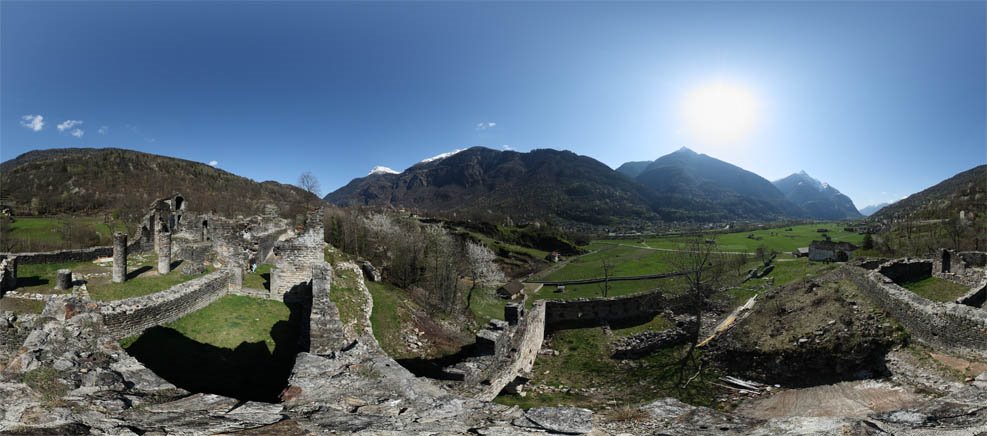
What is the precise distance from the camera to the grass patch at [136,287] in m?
15.7

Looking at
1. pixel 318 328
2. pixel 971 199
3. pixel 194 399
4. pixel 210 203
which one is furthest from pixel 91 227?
pixel 971 199

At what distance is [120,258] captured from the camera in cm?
1750

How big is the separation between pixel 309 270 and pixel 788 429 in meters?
16.2

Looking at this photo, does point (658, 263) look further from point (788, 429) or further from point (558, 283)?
point (788, 429)

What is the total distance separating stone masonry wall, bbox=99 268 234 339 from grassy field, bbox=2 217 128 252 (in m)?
39.3

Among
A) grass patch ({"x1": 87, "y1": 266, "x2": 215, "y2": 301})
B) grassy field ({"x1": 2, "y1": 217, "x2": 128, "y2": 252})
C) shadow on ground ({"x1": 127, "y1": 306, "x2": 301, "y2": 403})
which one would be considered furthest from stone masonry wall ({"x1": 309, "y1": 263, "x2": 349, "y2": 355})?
grassy field ({"x1": 2, "y1": 217, "x2": 128, "y2": 252})

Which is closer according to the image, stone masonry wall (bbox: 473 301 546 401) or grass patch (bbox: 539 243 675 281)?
stone masonry wall (bbox: 473 301 546 401)

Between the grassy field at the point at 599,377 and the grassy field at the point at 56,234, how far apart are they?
163 feet

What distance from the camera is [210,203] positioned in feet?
263

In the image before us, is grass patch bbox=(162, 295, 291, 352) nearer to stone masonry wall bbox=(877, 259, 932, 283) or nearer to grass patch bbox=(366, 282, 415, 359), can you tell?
grass patch bbox=(366, 282, 415, 359)

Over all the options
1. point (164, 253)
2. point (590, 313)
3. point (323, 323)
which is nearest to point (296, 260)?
point (323, 323)

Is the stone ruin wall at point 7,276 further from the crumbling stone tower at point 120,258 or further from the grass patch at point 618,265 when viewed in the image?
the grass patch at point 618,265

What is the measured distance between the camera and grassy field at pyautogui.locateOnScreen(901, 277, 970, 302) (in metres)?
18.0

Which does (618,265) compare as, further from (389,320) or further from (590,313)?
(389,320)
